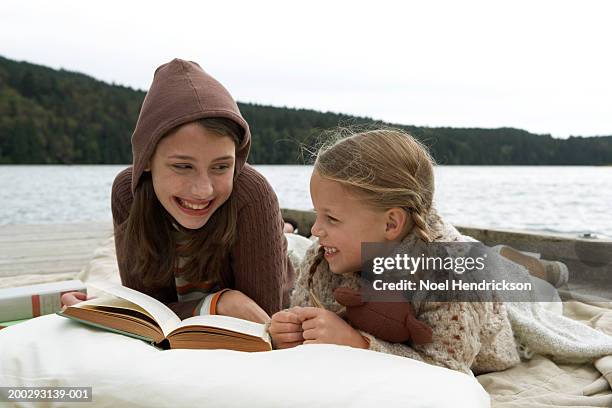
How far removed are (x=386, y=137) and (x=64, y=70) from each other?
2556 cm

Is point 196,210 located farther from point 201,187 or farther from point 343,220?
point 343,220

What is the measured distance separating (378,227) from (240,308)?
599mm

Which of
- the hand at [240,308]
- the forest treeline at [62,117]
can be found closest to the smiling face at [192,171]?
the hand at [240,308]

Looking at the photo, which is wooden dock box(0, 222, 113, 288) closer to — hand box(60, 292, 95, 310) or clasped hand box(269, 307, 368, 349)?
hand box(60, 292, 95, 310)

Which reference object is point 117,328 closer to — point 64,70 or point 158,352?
point 158,352

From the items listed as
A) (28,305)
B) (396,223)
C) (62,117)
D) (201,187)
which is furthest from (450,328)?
(62,117)

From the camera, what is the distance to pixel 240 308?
196cm

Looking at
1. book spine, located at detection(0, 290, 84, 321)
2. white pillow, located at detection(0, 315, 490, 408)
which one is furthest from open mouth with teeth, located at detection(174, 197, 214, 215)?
book spine, located at detection(0, 290, 84, 321)

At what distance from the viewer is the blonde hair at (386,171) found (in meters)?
1.64

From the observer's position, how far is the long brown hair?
213 cm

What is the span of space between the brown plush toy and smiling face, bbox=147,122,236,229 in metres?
0.64

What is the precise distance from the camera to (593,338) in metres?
2.16

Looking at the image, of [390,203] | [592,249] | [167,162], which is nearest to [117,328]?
[167,162]

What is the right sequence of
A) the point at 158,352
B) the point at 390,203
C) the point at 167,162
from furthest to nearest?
the point at 167,162, the point at 390,203, the point at 158,352
